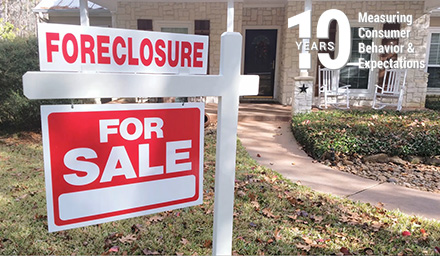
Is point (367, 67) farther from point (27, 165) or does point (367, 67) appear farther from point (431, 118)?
point (27, 165)

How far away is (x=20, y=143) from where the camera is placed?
564cm

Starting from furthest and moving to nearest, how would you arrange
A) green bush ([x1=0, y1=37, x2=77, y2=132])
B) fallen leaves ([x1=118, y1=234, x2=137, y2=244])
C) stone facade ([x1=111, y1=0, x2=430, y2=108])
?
stone facade ([x1=111, y1=0, x2=430, y2=108])
green bush ([x1=0, y1=37, x2=77, y2=132])
fallen leaves ([x1=118, y1=234, x2=137, y2=244])

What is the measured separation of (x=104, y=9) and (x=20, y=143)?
5737 millimetres

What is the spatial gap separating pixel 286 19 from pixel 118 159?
8.85 metres

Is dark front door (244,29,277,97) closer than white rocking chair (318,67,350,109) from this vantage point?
No

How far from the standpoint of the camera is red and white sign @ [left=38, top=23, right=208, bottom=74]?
1026mm

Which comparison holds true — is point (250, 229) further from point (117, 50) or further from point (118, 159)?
point (117, 50)

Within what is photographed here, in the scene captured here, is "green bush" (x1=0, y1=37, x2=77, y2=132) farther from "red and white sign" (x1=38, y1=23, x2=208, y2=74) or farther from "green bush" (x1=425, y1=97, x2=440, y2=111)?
"green bush" (x1=425, y1=97, x2=440, y2=111)

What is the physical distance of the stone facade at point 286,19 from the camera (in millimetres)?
8914

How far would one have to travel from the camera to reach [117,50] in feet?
3.69

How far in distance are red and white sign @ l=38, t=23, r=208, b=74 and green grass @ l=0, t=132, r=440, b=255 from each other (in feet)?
5.27

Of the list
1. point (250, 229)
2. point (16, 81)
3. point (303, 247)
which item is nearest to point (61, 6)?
point (16, 81)

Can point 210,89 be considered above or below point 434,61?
below

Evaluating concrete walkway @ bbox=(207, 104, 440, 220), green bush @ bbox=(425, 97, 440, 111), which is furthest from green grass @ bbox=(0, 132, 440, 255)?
green bush @ bbox=(425, 97, 440, 111)
